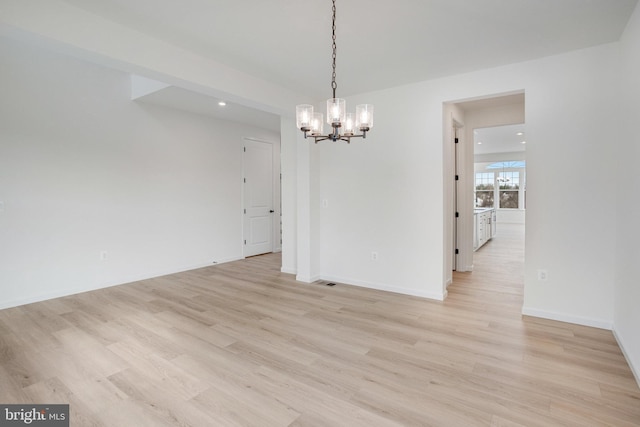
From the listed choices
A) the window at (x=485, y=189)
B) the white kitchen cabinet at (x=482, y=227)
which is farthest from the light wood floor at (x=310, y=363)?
the window at (x=485, y=189)

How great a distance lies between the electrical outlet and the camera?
128 inches

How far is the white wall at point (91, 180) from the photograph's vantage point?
368 centimetres

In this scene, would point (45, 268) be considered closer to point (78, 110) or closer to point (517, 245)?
point (78, 110)

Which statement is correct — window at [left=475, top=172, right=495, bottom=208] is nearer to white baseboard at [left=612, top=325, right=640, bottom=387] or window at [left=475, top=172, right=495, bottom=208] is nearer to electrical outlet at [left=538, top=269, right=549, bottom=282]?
electrical outlet at [left=538, top=269, right=549, bottom=282]

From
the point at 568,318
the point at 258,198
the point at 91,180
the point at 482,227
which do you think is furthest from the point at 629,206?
the point at 91,180

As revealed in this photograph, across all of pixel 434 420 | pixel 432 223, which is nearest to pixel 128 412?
pixel 434 420

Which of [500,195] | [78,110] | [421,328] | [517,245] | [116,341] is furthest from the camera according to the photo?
[500,195]

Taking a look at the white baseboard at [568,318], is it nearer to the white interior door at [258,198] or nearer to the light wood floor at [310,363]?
the light wood floor at [310,363]

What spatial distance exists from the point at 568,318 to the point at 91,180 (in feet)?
19.0

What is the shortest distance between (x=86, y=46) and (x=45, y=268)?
2.92 metres

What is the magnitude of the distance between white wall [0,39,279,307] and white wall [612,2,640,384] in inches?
216

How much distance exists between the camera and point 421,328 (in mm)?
3059

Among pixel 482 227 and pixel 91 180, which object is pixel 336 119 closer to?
pixel 91 180

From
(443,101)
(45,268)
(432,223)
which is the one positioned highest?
(443,101)
